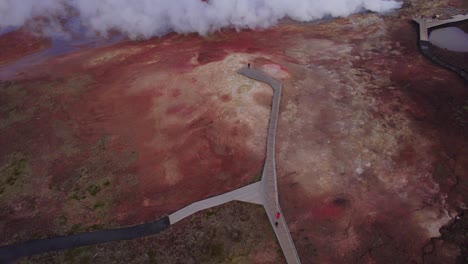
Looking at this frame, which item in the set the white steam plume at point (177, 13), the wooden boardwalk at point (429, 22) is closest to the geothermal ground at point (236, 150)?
the wooden boardwalk at point (429, 22)

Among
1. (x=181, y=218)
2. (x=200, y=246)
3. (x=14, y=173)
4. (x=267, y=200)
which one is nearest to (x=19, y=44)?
(x=14, y=173)

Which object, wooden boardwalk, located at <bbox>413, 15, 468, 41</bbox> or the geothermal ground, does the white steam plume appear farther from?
wooden boardwalk, located at <bbox>413, 15, 468, 41</bbox>

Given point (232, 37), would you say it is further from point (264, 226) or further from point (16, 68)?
point (264, 226)

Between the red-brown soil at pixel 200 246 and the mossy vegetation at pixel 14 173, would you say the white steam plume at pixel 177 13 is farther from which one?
the red-brown soil at pixel 200 246

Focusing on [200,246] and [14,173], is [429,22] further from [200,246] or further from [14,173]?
[14,173]

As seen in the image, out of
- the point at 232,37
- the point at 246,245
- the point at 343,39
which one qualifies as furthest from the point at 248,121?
the point at 343,39

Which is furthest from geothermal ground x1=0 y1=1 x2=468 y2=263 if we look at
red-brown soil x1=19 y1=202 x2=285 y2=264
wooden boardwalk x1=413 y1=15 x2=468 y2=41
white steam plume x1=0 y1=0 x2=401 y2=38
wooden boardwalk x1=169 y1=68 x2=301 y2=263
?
white steam plume x1=0 y1=0 x2=401 y2=38
